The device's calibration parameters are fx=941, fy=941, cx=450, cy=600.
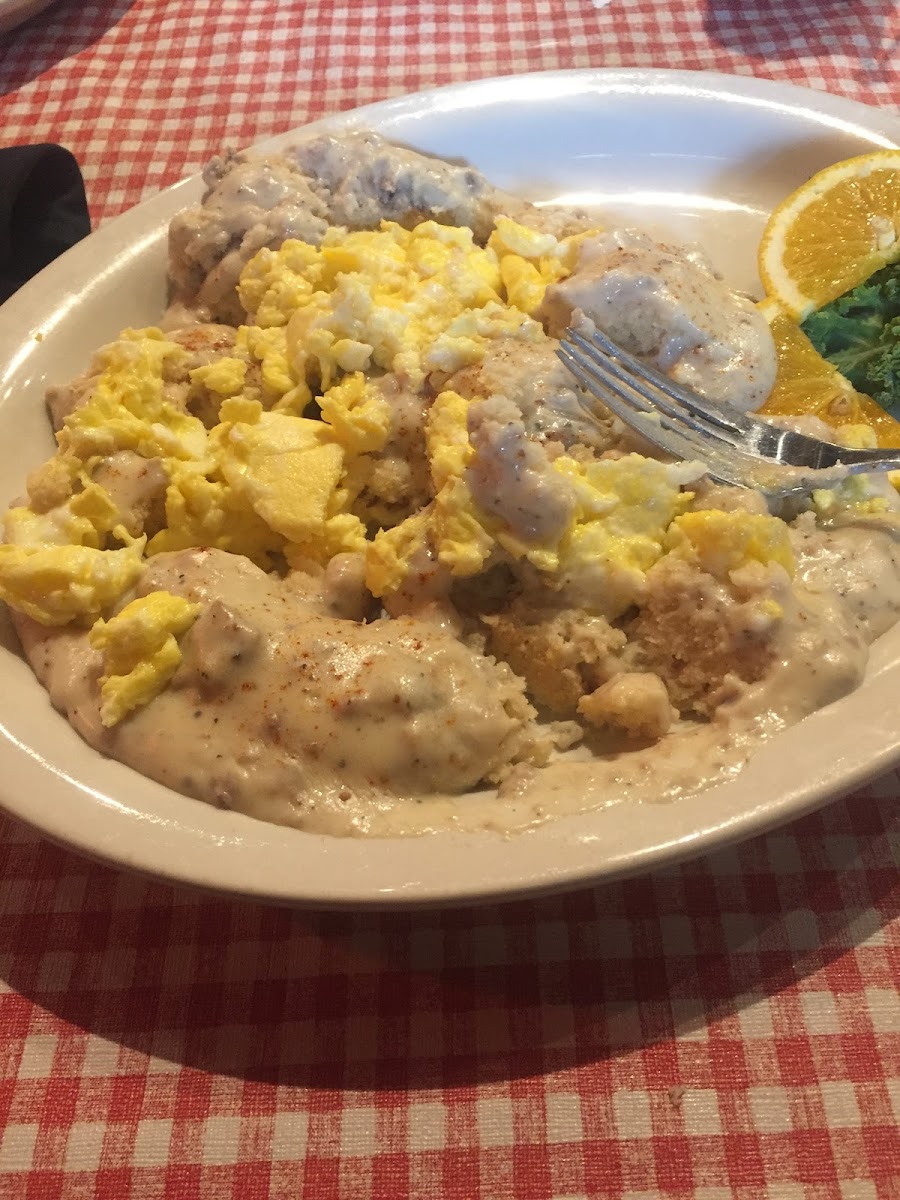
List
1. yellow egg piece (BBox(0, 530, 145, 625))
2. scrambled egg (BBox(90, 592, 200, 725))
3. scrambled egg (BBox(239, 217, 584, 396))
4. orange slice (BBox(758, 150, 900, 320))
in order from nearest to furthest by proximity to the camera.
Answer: scrambled egg (BBox(90, 592, 200, 725)) → yellow egg piece (BBox(0, 530, 145, 625)) → scrambled egg (BBox(239, 217, 584, 396)) → orange slice (BBox(758, 150, 900, 320))

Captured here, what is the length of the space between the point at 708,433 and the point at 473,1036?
3.56 ft

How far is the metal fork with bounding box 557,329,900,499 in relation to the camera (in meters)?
1.64

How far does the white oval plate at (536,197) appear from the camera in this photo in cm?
123

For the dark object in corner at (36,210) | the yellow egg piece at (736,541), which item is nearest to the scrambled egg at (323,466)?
the yellow egg piece at (736,541)

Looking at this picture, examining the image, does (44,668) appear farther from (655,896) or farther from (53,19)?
(53,19)

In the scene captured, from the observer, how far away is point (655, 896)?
1476mm

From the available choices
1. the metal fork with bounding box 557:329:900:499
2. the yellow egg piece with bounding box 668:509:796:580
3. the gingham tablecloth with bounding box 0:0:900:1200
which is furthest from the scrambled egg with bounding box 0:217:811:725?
the gingham tablecloth with bounding box 0:0:900:1200

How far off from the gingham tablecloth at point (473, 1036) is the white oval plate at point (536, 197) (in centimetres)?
27

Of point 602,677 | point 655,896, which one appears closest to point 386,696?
point 602,677

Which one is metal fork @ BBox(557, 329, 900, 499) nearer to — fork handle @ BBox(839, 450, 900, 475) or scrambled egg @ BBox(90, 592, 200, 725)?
fork handle @ BBox(839, 450, 900, 475)

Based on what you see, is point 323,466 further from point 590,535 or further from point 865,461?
point 865,461

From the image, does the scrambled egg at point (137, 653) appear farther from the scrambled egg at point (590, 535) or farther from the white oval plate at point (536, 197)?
the scrambled egg at point (590, 535)

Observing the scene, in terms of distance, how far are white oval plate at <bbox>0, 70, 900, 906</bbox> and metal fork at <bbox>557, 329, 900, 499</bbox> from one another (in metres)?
0.34

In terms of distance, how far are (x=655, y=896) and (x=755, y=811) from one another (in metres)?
0.32
